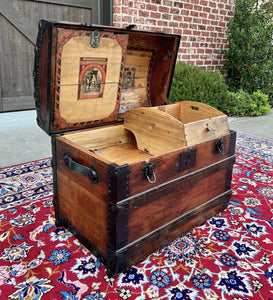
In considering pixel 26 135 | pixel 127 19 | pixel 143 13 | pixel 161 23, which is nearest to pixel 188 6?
pixel 161 23

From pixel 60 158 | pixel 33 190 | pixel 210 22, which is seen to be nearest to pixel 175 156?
pixel 60 158

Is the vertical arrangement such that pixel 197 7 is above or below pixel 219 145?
above

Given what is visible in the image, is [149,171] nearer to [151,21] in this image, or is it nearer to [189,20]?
[151,21]

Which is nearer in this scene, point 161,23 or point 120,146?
point 120,146

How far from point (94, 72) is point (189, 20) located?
383cm

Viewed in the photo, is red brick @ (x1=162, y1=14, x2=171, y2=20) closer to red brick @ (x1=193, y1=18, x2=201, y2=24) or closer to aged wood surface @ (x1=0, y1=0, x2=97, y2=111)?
red brick @ (x1=193, y1=18, x2=201, y2=24)

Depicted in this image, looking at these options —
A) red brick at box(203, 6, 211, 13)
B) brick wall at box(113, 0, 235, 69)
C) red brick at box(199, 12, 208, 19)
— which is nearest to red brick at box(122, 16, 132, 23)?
brick wall at box(113, 0, 235, 69)

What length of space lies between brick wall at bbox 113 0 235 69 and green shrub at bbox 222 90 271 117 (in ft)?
2.91

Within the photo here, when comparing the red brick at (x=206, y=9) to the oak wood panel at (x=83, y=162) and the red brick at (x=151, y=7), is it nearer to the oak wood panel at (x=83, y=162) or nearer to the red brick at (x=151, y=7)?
the red brick at (x=151, y=7)

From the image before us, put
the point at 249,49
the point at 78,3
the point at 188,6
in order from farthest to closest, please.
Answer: the point at 249,49
the point at 188,6
the point at 78,3

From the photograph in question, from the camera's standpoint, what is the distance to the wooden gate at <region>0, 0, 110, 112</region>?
3914 millimetres

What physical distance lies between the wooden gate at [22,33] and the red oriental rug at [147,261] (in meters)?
2.30

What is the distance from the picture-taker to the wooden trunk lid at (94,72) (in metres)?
1.64

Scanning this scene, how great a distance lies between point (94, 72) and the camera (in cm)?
189
